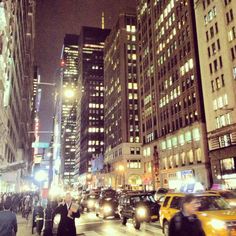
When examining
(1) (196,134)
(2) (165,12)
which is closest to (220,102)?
(1) (196,134)

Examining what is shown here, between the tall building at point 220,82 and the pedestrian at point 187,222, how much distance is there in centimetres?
4440

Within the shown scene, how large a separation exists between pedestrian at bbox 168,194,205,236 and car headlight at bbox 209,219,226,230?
5.03 m

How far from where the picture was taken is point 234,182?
151ft

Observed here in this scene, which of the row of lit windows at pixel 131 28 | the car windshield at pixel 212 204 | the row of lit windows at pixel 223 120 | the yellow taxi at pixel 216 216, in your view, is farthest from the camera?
the row of lit windows at pixel 131 28

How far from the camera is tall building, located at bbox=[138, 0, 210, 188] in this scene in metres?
59.5

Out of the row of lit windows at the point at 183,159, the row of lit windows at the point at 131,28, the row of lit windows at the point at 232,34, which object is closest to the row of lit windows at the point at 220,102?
the row of lit windows at the point at 232,34

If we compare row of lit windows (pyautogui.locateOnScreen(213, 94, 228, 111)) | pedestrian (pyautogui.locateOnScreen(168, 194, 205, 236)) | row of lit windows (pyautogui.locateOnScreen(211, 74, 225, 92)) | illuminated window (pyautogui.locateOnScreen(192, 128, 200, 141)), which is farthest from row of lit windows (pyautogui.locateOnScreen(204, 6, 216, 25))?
pedestrian (pyautogui.locateOnScreen(168, 194, 205, 236))

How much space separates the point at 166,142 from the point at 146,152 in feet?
45.7

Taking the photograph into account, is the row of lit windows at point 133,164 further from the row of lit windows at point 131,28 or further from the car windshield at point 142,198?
the car windshield at point 142,198

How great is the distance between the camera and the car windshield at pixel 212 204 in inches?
411

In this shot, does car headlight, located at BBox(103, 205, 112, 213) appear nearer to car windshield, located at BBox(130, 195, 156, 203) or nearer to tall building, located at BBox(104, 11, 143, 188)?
car windshield, located at BBox(130, 195, 156, 203)

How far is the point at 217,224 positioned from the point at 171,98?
6249 cm

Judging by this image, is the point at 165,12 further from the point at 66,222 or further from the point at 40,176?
the point at 66,222

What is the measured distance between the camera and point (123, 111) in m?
105
